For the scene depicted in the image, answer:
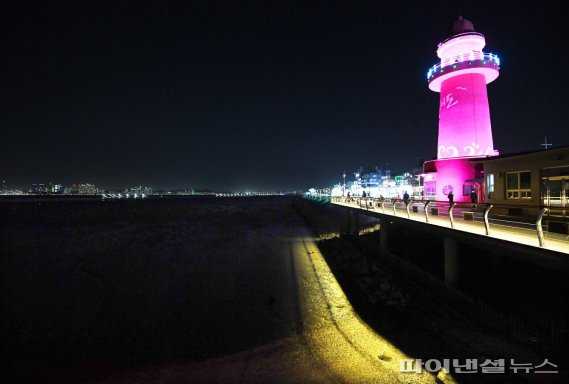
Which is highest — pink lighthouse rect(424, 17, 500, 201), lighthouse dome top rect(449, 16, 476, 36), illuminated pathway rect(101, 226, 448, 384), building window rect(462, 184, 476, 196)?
lighthouse dome top rect(449, 16, 476, 36)

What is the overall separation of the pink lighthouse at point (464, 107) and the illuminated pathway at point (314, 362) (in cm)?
1425

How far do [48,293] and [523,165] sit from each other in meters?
21.7

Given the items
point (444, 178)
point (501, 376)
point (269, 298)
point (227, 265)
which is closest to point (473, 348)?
point (501, 376)

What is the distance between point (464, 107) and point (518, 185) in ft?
28.0

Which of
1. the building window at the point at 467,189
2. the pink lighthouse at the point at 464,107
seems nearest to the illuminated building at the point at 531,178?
the building window at the point at 467,189

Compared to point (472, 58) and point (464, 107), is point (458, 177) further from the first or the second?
point (472, 58)

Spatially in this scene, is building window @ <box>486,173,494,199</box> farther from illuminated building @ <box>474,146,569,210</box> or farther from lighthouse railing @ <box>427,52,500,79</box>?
lighthouse railing @ <box>427,52,500,79</box>

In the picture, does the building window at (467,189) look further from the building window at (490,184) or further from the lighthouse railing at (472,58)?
the lighthouse railing at (472,58)

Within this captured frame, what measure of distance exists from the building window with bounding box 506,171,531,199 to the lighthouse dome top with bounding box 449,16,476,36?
11.9 meters

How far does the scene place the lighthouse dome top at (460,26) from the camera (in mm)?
22062

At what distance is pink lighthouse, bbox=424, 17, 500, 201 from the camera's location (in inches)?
837

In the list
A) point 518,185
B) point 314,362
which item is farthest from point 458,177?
point 314,362

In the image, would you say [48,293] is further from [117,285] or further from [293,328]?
[293,328]

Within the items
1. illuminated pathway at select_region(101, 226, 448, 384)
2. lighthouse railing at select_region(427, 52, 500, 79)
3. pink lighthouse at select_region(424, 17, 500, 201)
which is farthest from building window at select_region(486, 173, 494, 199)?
illuminated pathway at select_region(101, 226, 448, 384)
